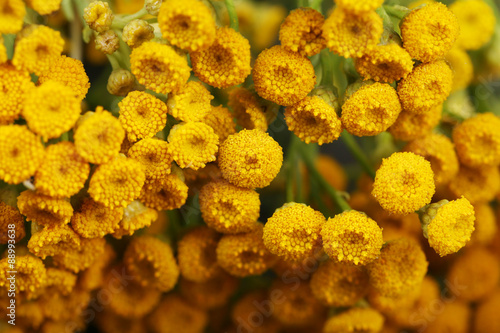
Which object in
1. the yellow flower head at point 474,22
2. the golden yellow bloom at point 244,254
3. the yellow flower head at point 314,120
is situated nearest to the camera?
the yellow flower head at point 314,120

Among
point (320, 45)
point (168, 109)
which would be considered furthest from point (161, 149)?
point (320, 45)

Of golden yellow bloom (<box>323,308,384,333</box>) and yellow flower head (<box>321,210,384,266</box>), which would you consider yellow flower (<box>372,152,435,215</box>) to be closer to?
yellow flower head (<box>321,210,384,266</box>)

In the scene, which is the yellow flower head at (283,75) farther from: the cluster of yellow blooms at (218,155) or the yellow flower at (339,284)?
the yellow flower at (339,284)

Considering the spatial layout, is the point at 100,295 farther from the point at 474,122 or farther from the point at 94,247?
the point at 474,122

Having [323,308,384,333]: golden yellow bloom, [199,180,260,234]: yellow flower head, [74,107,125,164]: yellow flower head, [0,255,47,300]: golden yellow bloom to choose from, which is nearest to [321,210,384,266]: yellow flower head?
[199,180,260,234]: yellow flower head

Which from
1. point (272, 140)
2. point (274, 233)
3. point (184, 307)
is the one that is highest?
point (272, 140)

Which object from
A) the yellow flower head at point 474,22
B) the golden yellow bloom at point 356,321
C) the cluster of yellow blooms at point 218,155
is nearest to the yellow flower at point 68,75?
the cluster of yellow blooms at point 218,155
